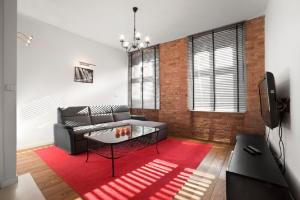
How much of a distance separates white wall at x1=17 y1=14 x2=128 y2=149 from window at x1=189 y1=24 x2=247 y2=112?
9.42 ft

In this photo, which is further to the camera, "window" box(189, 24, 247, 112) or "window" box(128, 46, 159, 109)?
"window" box(128, 46, 159, 109)

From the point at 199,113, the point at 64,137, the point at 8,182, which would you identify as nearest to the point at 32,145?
the point at 64,137

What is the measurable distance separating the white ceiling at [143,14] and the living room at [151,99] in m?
0.02

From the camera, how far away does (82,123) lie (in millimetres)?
3762

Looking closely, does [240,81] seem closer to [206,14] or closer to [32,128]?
[206,14]

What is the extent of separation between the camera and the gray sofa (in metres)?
3.06

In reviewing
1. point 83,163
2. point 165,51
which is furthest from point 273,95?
point 165,51

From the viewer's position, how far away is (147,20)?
346 centimetres

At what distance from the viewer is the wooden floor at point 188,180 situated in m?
1.78

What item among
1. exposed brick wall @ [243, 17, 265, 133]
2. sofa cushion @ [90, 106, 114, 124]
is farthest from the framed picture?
exposed brick wall @ [243, 17, 265, 133]

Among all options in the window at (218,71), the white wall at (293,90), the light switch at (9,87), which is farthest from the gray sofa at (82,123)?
the white wall at (293,90)

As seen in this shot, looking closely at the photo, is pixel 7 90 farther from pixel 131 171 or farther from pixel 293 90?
pixel 293 90

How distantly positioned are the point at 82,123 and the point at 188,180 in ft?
9.04

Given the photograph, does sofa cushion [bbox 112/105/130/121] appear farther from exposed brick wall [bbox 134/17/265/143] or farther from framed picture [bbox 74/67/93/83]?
framed picture [bbox 74/67/93/83]
